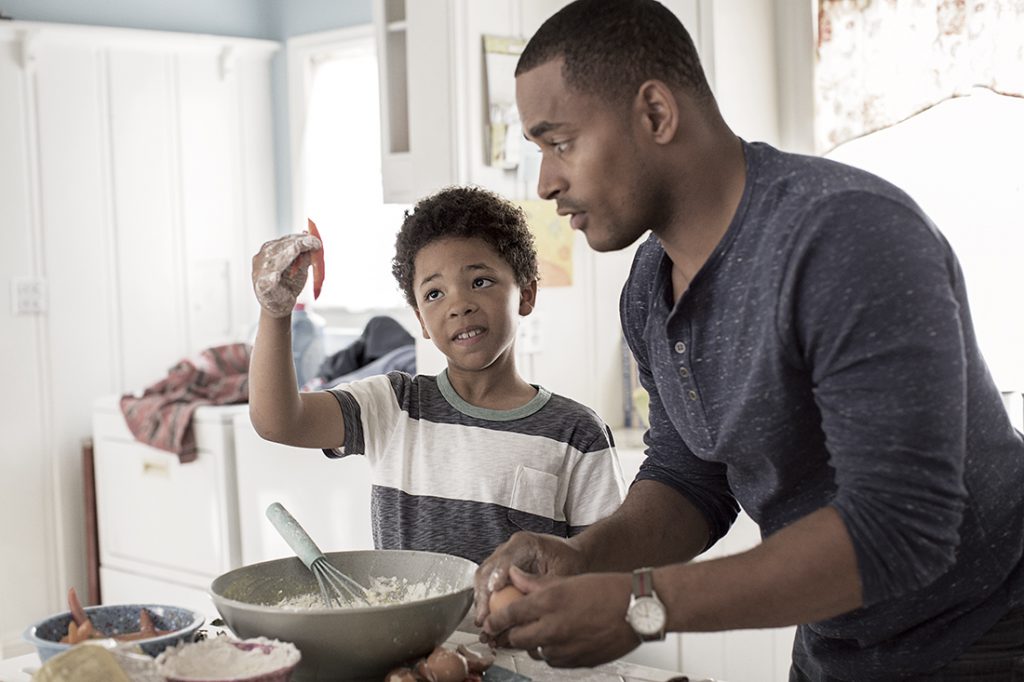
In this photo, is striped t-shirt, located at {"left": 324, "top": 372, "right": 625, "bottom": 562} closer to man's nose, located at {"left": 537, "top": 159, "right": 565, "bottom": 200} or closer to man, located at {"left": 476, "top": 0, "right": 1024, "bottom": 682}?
man, located at {"left": 476, "top": 0, "right": 1024, "bottom": 682}

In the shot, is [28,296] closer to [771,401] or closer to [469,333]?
[469,333]

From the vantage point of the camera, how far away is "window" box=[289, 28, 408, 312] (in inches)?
166

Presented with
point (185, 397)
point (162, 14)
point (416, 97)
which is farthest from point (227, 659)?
point (162, 14)

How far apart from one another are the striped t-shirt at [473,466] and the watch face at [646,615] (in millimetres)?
613

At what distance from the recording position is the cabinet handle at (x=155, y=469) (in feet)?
12.1

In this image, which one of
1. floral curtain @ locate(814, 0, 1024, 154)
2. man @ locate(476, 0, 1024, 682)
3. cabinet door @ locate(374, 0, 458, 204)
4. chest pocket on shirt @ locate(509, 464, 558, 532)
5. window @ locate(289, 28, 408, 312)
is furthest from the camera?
window @ locate(289, 28, 408, 312)

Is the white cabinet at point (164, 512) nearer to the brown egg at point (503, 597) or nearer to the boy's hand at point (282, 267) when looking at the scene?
the boy's hand at point (282, 267)

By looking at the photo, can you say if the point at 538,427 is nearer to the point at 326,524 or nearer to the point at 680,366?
the point at 680,366

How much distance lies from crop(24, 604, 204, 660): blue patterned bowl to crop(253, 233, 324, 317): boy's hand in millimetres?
353

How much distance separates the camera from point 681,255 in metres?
1.17

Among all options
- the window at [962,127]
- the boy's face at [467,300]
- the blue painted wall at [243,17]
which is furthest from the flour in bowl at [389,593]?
the blue painted wall at [243,17]

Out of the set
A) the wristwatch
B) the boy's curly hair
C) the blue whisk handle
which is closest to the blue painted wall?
the boy's curly hair

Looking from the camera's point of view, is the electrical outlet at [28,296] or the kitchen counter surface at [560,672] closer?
the kitchen counter surface at [560,672]

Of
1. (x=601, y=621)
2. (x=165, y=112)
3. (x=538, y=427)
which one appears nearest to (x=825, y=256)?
(x=601, y=621)
